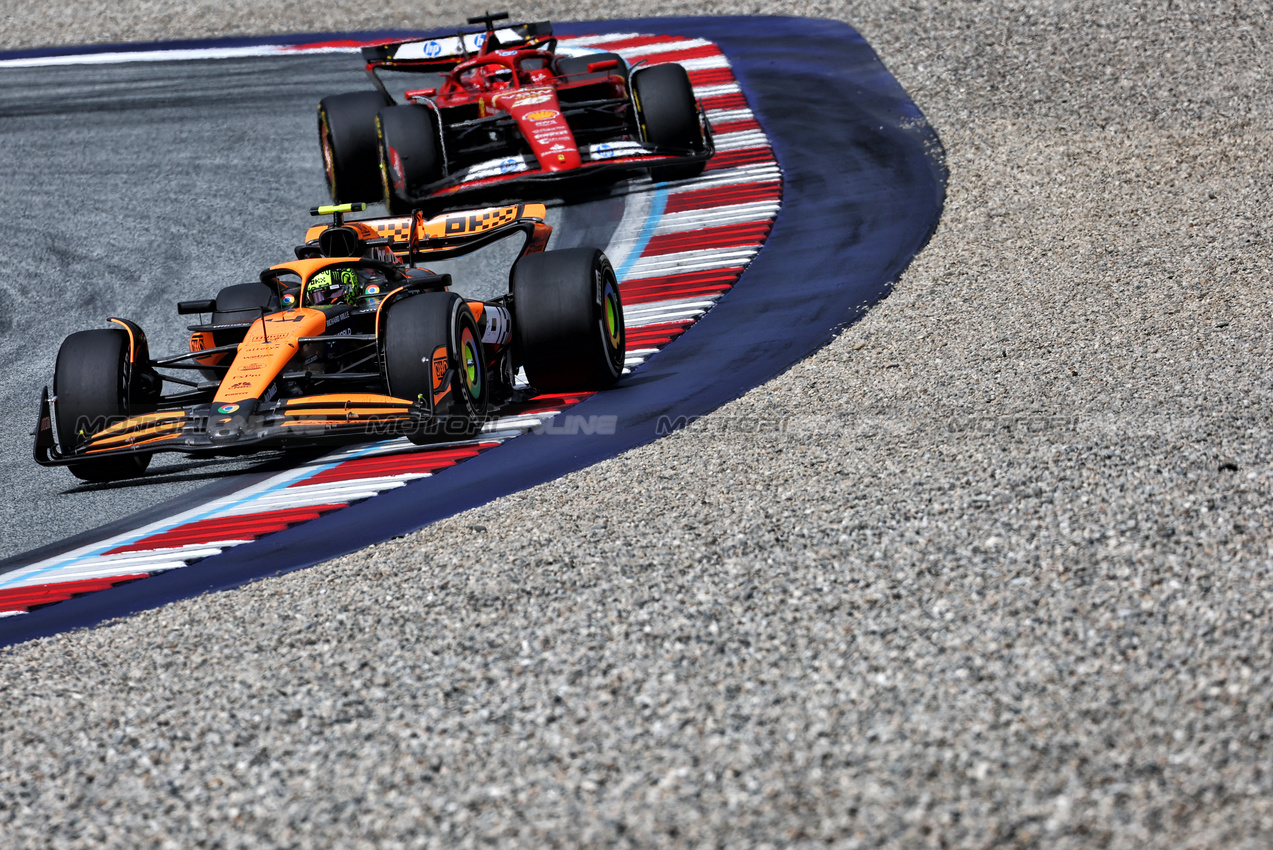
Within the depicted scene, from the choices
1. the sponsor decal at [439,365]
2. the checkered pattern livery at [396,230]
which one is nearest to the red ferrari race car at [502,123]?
the checkered pattern livery at [396,230]

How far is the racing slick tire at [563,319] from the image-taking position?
915cm

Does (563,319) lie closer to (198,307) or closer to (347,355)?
(347,355)

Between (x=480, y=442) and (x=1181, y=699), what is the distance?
5320 mm

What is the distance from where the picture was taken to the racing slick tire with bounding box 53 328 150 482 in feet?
27.0

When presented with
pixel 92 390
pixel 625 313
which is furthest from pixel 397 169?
pixel 92 390

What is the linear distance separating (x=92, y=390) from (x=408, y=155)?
663cm

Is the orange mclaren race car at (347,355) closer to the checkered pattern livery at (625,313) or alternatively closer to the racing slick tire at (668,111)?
the checkered pattern livery at (625,313)

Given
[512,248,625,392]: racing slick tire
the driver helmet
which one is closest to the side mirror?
the driver helmet

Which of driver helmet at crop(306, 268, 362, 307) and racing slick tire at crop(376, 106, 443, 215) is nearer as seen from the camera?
driver helmet at crop(306, 268, 362, 307)

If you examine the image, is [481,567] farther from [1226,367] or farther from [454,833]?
[1226,367]

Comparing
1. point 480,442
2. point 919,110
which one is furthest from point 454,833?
point 919,110

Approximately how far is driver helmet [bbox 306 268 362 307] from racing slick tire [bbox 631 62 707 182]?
6.32 meters

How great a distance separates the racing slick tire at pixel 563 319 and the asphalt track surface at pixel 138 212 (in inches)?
73.7

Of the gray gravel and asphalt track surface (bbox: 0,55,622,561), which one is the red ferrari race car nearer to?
asphalt track surface (bbox: 0,55,622,561)
